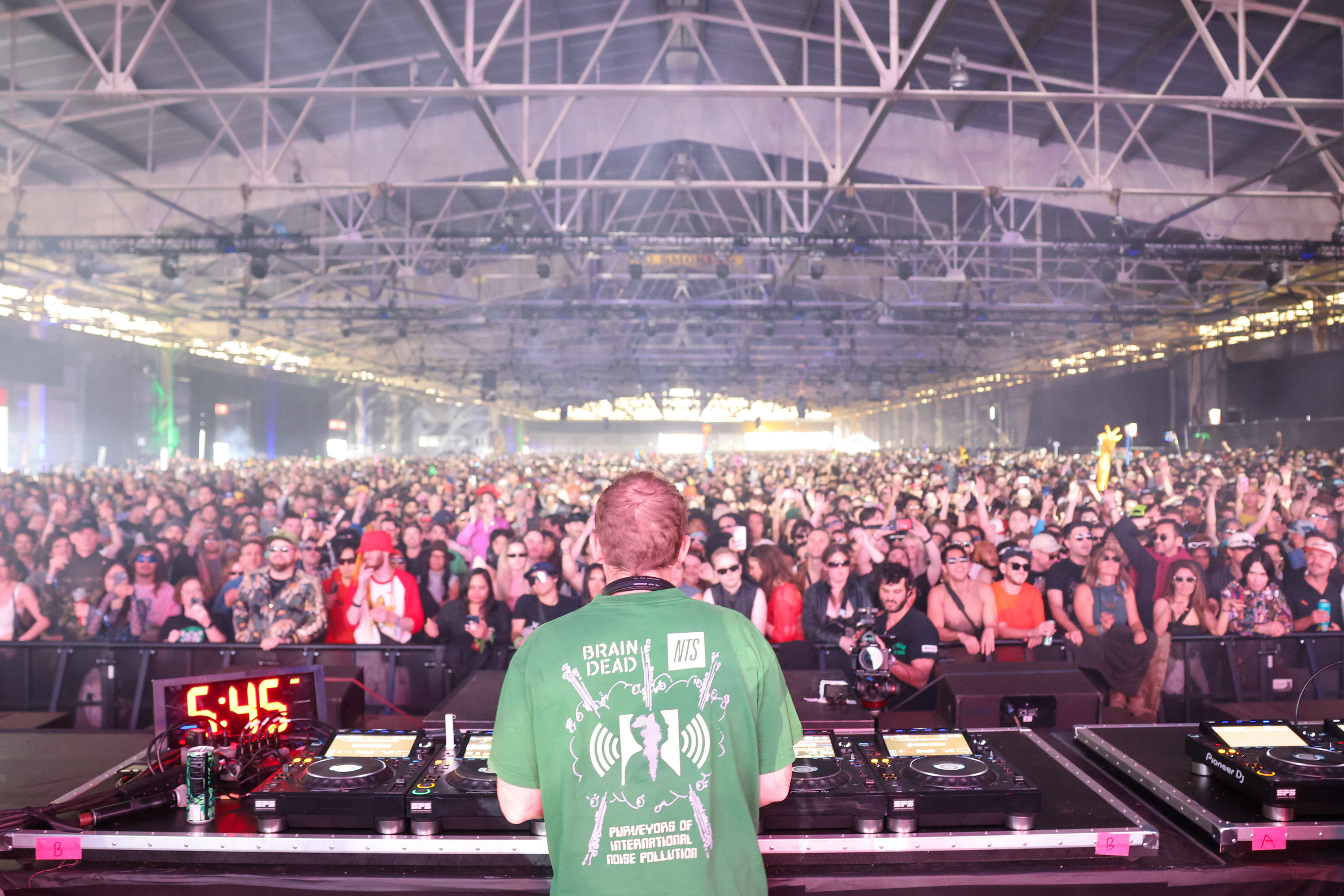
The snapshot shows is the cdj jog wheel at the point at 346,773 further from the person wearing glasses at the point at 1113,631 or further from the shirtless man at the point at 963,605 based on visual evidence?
the person wearing glasses at the point at 1113,631

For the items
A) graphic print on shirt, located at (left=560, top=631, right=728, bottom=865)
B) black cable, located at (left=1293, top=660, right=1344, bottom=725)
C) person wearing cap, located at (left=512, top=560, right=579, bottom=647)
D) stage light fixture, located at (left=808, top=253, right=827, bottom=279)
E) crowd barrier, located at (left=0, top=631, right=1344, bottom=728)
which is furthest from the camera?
stage light fixture, located at (left=808, top=253, right=827, bottom=279)

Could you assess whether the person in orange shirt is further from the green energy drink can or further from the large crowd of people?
the green energy drink can

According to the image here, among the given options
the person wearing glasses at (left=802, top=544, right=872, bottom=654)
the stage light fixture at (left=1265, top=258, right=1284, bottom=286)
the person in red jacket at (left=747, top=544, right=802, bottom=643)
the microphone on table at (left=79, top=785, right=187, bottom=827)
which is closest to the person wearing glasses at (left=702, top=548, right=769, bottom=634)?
the person in red jacket at (left=747, top=544, right=802, bottom=643)

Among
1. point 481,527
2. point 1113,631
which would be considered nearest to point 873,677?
point 1113,631

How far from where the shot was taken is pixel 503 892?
232cm

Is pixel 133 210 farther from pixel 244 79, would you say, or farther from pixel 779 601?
pixel 779 601

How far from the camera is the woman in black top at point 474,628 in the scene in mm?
6371

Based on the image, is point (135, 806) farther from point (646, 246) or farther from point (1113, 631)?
point (646, 246)

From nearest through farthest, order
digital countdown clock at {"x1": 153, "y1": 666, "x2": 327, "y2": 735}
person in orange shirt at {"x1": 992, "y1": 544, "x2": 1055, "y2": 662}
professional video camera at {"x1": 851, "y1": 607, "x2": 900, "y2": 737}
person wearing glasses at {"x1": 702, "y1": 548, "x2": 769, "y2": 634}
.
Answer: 1. digital countdown clock at {"x1": 153, "y1": 666, "x2": 327, "y2": 735}
2. professional video camera at {"x1": 851, "y1": 607, "x2": 900, "y2": 737}
3. person in orange shirt at {"x1": 992, "y1": 544, "x2": 1055, "y2": 662}
4. person wearing glasses at {"x1": 702, "y1": 548, "x2": 769, "y2": 634}

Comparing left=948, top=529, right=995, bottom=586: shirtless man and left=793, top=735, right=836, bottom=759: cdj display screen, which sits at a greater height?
left=948, top=529, right=995, bottom=586: shirtless man

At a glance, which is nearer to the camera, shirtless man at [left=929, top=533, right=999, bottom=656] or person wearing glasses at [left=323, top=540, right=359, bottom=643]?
shirtless man at [left=929, top=533, right=999, bottom=656]

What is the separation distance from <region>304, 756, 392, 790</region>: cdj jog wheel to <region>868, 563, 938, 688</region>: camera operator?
138 inches

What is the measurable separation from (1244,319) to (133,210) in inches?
1095

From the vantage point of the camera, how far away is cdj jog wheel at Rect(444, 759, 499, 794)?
240cm
